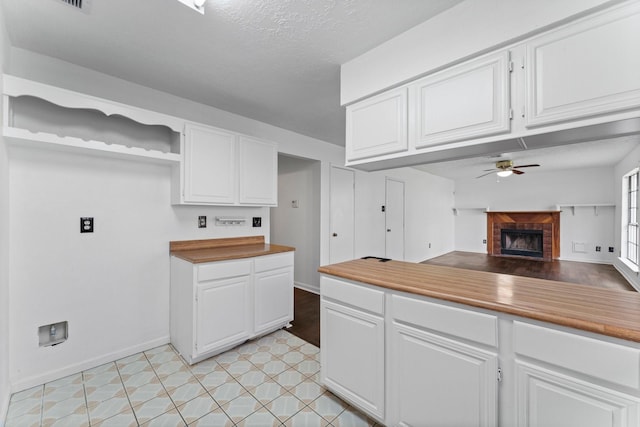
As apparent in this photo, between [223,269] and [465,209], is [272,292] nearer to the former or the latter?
[223,269]

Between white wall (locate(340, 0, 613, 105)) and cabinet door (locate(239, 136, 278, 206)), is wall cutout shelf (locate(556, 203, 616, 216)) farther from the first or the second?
cabinet door (locate(239, 136, 278, 206))

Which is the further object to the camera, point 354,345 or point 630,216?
point 630,216

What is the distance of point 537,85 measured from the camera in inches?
50.8

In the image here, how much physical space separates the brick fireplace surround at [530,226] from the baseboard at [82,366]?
8.07 metres

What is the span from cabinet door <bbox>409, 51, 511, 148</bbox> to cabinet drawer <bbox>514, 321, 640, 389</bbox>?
38.2 inches

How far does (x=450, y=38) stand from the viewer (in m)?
1.53

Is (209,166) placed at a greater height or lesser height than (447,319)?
greater

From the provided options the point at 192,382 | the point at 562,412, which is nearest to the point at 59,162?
the point at 192,382

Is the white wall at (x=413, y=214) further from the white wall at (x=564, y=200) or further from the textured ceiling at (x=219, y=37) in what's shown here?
the textured ceiling at (x=219, y=37)

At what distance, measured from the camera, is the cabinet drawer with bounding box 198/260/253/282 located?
7.19ft

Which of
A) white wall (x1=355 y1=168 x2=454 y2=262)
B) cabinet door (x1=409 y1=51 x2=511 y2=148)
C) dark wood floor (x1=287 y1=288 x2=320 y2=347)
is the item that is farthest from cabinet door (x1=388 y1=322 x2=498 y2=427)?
white wall (x1=355 y1=168 x2=454 y2=262)

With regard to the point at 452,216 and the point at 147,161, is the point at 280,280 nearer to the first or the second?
the point at 147,161

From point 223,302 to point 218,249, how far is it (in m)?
0.64

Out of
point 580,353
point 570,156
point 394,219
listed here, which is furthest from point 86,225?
point 570,156
